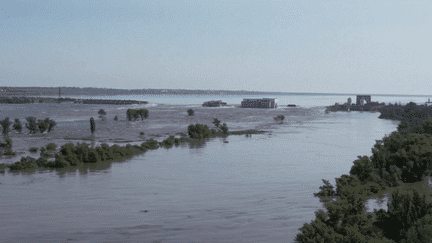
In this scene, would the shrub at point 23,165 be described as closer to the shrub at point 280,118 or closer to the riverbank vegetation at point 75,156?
the riverbank vegetation at point 75,156

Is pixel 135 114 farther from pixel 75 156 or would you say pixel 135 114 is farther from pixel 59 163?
pixel 59 163

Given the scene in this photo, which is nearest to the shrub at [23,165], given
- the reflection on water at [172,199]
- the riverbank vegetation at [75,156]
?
the riverbank vegetation at [75,156]

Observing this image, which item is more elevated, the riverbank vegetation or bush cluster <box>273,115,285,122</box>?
bush cluster <box>273,115,285,122</box>

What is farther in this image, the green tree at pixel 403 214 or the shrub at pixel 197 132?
the shrub at pixel 197 132

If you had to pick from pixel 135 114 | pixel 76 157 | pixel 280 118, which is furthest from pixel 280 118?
pixel 76 157

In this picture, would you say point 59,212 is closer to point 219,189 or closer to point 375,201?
point 219,189

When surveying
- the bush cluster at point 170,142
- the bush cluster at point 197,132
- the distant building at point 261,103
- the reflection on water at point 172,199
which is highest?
the distant building at point 261,103

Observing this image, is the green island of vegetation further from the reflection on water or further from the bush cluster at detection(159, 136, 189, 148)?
the reflection on water

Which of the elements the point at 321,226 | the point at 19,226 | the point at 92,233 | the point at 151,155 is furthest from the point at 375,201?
the point at 151,155

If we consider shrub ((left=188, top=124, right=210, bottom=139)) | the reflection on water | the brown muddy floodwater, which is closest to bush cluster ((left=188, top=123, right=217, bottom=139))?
shrub ((left=188, top=124, right=210, bottom=139))
